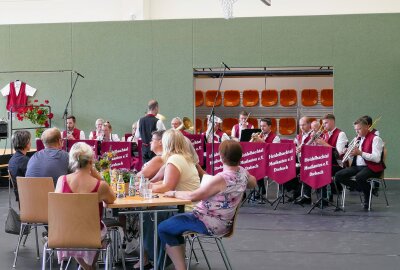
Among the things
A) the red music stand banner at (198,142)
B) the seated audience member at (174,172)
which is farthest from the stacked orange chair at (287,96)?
the seated audience member at (174,172)

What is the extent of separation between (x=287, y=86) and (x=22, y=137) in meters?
9.52

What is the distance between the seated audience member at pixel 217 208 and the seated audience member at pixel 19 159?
215 centimetres

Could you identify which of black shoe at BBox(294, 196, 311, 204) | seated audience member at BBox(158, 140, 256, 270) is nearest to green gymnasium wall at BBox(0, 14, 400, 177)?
black shoe at BBox(294, 196, 311, 204)

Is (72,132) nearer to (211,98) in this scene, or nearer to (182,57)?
(182,57)

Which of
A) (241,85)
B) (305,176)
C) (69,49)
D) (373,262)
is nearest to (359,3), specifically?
(241,85)

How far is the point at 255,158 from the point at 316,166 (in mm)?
948

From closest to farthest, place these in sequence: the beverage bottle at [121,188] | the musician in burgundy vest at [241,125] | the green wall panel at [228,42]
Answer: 1. the beverage bottle at [121,188]
2. the musician in burgundy vest at [241,125]
3. the green wall panel at [228,42]

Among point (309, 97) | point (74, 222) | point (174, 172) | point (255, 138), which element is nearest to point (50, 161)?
point (174, 172)

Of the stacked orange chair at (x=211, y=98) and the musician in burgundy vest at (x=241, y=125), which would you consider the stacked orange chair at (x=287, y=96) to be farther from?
the musician in burgundy vest at (x=241, y=125)

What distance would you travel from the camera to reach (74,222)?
462 centimetres

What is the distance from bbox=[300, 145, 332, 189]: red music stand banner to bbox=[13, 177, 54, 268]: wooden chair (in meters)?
4.30

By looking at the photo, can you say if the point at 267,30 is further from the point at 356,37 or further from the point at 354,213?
the point at 354,213

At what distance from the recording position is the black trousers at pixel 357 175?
9.17 metres

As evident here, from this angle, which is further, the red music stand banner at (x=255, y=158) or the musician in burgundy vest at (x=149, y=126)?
the musician in burgundy vest at (x=149, y=126)
